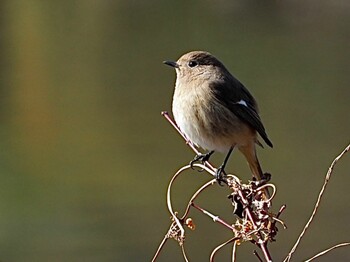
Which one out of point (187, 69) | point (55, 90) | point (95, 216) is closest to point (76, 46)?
point (55, 90)

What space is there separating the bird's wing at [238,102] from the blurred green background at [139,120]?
3.67m

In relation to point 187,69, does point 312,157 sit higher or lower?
lower

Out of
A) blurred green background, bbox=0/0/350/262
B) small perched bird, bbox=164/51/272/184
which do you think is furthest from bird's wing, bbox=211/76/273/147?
blurred green background, bbox=0/0/350/262

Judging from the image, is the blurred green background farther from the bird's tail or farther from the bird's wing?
the bird's tail

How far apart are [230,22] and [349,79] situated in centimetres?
661

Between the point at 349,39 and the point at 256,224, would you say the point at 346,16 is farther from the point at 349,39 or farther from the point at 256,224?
the point at 256,224

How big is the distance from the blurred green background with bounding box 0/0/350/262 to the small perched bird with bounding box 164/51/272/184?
3691 mm

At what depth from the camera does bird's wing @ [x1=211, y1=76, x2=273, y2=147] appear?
439 cm

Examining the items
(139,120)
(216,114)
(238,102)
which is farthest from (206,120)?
(139,120)

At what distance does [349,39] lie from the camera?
18500mm

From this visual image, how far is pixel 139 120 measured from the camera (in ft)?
41.6

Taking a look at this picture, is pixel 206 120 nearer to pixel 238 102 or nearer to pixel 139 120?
pixel 238 102

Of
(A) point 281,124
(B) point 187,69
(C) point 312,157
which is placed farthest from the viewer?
(A) point 281,124

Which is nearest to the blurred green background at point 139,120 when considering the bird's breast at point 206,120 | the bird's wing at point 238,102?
the bird's wing at point 238,102
